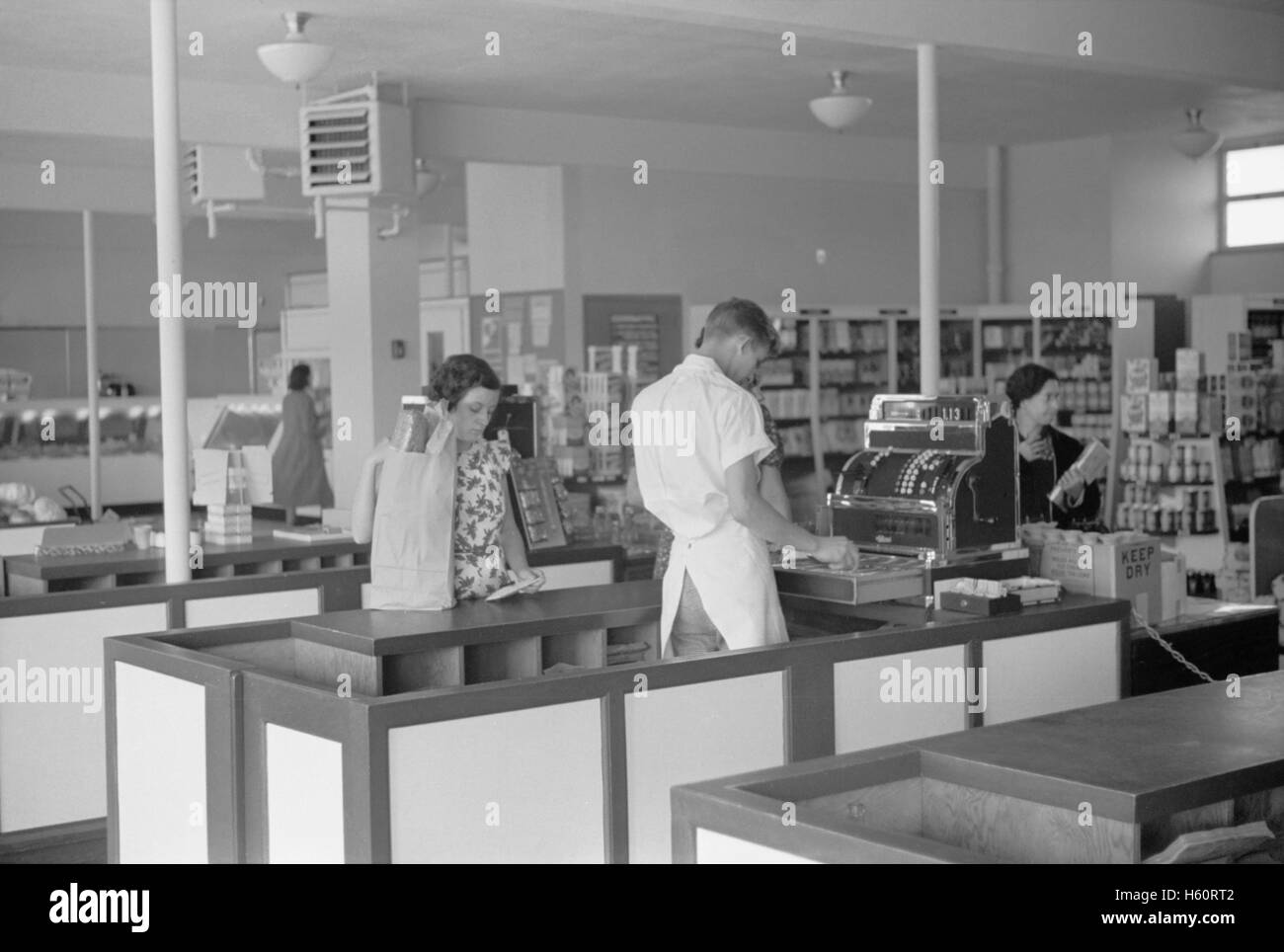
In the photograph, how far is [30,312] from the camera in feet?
61.0

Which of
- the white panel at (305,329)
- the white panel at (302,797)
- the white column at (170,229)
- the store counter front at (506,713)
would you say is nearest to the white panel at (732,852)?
the store counter front at (506,713)

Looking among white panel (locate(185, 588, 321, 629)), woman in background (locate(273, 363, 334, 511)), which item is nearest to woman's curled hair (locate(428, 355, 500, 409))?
white panel (locate(185, 588, 321, 629))

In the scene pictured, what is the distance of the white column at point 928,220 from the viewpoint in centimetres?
757

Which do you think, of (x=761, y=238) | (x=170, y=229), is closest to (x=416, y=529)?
(x=170, y=229)

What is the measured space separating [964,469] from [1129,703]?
6.05ft

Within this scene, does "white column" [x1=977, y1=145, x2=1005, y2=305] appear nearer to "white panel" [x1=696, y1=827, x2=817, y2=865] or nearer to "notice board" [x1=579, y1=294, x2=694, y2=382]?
"notice board" [x1=579, y1=294, x2=694, y2=382]

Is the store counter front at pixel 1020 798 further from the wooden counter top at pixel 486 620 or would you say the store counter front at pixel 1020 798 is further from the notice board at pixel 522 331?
the notice board at pixel 522 331

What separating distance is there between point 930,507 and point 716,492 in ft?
3.14

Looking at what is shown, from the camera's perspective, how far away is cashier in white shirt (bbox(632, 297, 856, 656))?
4566 mm

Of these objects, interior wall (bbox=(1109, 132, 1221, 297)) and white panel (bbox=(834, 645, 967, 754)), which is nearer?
white panel (bbox=(834, 645, 967, 754))

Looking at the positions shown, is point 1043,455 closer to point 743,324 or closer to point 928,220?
point 928,220

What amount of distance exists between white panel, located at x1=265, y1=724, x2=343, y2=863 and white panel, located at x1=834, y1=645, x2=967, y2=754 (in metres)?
1.52
